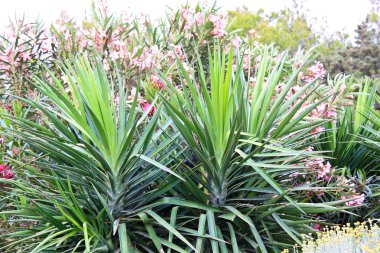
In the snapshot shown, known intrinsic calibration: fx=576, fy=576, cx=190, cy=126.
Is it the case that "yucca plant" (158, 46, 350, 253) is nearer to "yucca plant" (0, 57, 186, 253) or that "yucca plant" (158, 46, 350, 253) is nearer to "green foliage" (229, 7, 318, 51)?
"yucca plant" (0, 57, 186, 253)

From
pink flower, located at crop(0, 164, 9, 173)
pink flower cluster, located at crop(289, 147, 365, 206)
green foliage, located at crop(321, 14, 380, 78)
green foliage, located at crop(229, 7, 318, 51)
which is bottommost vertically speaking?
pink flower cluster, located at crop(289, 147, 365, 206)

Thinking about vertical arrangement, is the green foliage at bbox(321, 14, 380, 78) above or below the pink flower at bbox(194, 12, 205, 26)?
above

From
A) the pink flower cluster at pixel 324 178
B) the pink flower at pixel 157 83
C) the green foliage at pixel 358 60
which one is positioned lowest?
the pink flower cluster at pixel 324 178

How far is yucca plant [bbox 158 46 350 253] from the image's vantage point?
3.98 m

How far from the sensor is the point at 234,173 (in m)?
4.20

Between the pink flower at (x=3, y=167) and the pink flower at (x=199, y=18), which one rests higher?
the pink flower at (x=199, y=18)

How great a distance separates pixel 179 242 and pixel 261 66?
5.25 ft

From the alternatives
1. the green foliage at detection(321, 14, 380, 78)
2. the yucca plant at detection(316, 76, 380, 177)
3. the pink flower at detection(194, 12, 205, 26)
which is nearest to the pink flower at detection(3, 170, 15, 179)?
the pink flower at detection(194, 12, 205, 26)

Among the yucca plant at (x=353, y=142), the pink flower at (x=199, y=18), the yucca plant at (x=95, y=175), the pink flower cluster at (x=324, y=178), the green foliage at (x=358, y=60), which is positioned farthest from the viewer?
the green foliage at (x=358, y=60)

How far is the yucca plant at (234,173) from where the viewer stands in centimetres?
398

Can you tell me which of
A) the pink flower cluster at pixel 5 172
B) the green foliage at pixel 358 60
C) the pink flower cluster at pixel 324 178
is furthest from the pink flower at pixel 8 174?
the green foliage at pixel 358 60

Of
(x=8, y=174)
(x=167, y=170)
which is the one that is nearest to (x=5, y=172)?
(x=8, y=174)

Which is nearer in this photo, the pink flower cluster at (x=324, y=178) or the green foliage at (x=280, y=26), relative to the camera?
the pink flower cluster at (x=324, y=178)

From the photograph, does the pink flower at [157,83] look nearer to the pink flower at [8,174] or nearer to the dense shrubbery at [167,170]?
the dense shrubbery at [167,170]
